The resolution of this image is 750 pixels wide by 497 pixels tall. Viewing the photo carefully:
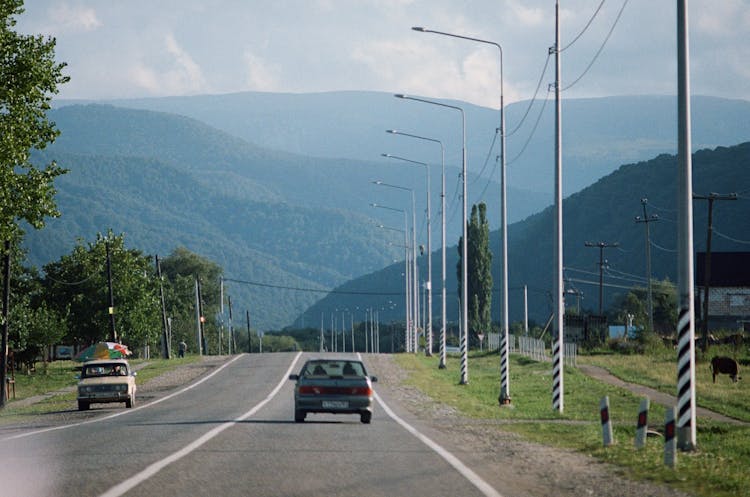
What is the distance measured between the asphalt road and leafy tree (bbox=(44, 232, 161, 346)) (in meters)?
59.8

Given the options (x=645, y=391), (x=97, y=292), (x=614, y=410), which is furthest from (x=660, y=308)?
(x=614, y=410)

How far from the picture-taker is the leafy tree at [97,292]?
9288cm

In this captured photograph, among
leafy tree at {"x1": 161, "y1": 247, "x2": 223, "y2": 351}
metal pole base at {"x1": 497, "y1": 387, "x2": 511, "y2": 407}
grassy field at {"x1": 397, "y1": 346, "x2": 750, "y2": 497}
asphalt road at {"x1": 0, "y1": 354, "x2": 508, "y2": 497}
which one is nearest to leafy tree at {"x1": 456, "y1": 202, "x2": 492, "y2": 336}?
grassy field at {"x1": 397, "y1": 346, "x2": 750, "y2": 497}

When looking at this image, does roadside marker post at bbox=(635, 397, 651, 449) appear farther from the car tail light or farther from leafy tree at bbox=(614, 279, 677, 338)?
leafy tree at bbox=(614, 279, 677, 338)

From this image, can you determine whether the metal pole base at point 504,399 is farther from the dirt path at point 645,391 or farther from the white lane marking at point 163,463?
the white lane marking at point 163,463

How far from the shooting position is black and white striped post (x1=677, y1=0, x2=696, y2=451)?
67.6 feet

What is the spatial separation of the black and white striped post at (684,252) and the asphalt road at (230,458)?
13.3 ft

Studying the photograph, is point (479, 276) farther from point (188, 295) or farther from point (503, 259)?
point (503, 259)

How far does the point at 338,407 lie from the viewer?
2922 centimetres

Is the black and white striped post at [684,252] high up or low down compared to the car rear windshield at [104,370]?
up

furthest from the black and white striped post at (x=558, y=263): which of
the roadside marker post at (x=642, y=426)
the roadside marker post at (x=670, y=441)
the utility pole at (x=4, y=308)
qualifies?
the utility pole at (x=4, y=308)

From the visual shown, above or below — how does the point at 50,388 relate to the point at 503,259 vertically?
below

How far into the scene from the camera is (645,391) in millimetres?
49031

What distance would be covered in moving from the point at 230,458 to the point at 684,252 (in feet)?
26.8
